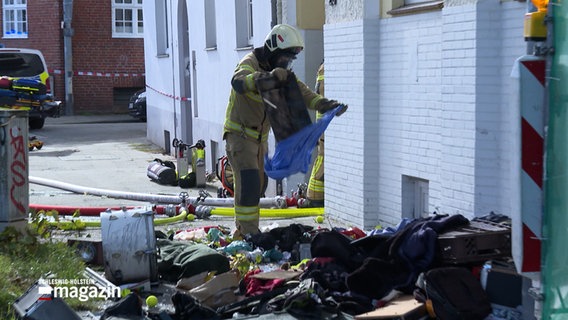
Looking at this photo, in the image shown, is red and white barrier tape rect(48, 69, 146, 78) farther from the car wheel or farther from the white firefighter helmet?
the white firefighter helmet

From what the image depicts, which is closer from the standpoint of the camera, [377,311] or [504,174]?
[377,311]

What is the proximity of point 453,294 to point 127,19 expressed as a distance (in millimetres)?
28517

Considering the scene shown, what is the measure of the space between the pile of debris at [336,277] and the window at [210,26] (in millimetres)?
8925

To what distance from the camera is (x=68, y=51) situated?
32.2m

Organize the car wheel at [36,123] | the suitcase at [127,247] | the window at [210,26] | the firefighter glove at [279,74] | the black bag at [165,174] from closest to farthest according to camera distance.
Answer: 1. the suitcase at [127,247]
2. the firefighter glove at [279,74]
3. the black bag at [165,174]
4. the window at [210,26]
5. the car wheel at [36,123]

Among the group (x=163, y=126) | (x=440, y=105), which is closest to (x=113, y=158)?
(x=163, y=126)

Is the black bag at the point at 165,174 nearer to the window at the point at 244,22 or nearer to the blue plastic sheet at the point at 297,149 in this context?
the window at the point at 244,22

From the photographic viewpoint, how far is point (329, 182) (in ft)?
36.0

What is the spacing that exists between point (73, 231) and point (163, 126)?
1125 cm

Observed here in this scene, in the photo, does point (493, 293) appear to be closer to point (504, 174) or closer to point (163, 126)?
point (504, 174)

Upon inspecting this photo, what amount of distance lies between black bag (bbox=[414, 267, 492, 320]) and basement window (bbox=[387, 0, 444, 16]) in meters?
3.38

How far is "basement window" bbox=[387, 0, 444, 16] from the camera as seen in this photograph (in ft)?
28.9

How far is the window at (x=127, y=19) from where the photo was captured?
32.9 metres

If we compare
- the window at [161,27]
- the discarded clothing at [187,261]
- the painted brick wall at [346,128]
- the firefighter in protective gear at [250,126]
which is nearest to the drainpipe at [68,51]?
the window at [161,27]
